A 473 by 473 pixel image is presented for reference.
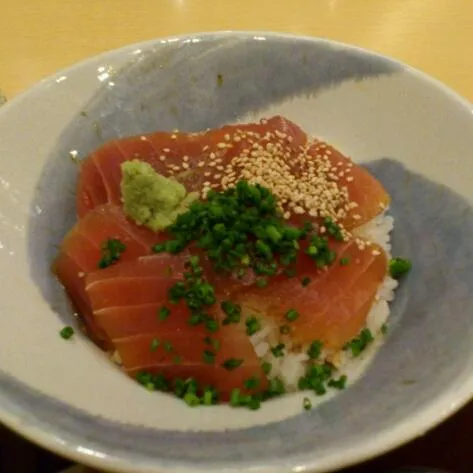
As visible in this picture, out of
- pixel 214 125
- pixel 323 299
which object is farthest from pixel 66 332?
pixel 214 125

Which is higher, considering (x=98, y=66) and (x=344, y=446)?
(x=98, y=66)

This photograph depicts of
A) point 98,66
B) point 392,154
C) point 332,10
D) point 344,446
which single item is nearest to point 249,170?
point 392,154

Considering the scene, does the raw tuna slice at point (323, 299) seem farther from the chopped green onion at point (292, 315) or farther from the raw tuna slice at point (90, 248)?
the raw tuna slice at point (90, 248)

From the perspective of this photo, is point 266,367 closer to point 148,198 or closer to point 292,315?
point 292,315

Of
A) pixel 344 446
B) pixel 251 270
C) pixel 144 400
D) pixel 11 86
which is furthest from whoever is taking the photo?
pixel 11 86

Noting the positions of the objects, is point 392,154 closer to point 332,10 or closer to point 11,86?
point 332,10

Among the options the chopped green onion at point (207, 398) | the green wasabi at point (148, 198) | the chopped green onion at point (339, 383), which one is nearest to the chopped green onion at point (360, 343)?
the chopped green onion at point (339, 383)
